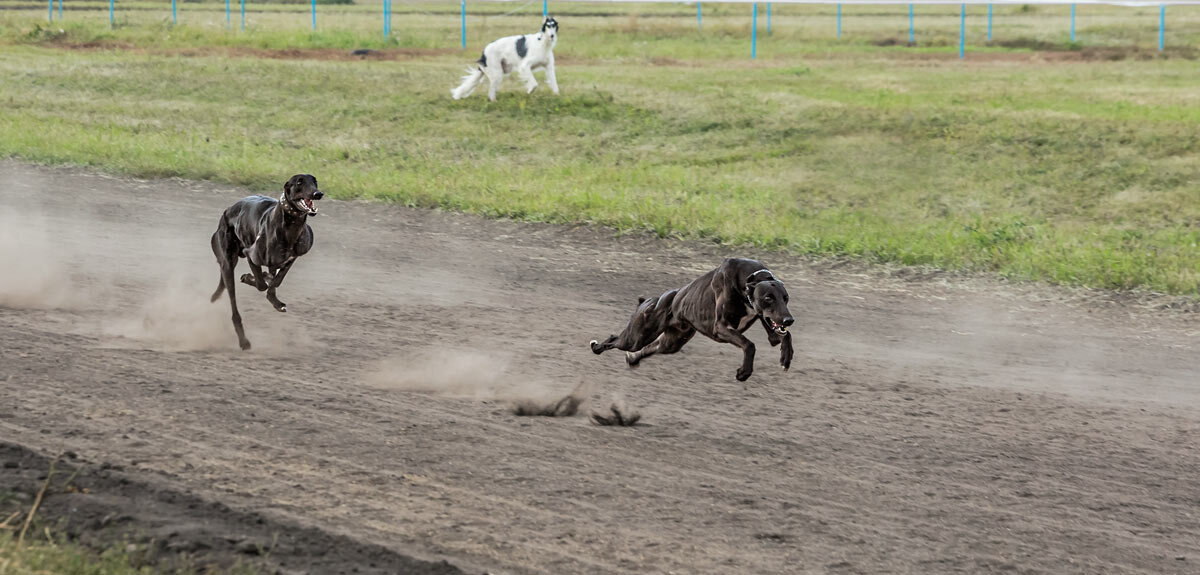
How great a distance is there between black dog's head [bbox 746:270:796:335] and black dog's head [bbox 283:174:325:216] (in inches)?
127

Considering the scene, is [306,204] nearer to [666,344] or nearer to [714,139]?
[666,344]

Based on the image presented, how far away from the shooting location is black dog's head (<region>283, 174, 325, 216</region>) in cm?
803

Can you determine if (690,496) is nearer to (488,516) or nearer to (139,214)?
(488,516)

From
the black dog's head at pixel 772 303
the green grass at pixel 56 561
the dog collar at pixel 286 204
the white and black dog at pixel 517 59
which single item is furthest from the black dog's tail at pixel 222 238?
the white and black dog at pixel 517 59

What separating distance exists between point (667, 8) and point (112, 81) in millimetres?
49340

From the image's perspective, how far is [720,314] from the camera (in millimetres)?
6879

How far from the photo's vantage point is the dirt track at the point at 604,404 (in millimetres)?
6602

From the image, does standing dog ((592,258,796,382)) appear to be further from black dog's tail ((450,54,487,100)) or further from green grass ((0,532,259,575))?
black dog's tail ((450,54,487,100))

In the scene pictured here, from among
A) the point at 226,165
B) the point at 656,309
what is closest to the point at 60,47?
the point at 226,165

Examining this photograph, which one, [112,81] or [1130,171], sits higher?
[112,81]

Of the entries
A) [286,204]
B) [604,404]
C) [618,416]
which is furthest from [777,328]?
[286,204]

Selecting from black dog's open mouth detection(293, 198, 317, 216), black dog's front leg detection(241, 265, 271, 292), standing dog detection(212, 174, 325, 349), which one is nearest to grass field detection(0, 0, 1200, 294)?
standing dog detection(212, 174, 325, 349)

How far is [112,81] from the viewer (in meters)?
28.9

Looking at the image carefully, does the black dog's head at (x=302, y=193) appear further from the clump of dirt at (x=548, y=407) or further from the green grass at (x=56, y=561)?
the green grass at (x=56, y=561)
